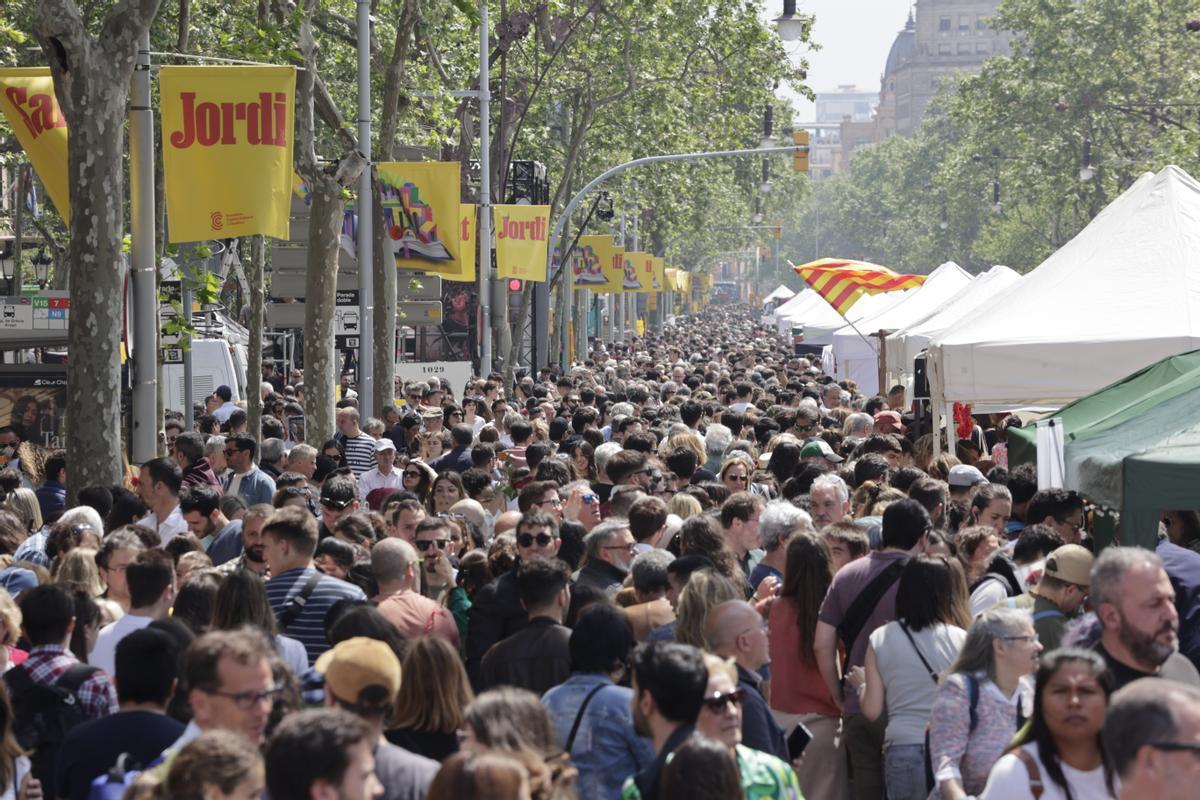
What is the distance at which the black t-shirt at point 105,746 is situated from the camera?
5414 millimetres

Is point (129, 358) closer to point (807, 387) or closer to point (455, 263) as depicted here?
point (455, 263)

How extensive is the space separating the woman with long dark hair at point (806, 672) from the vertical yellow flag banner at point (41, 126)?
7.49 m

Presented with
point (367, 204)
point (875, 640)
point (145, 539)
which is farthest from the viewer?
point (367, 204)

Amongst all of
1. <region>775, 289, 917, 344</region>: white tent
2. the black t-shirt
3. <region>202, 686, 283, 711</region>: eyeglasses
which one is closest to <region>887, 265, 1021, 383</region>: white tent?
<region>775, 289, 917, 344</region>: white tent

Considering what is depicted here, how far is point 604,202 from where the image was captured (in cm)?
4528

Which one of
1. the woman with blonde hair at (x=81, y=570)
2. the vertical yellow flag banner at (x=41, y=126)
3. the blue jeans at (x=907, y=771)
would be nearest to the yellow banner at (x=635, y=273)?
the vertical yellow flag banner at (x=41, y=126)

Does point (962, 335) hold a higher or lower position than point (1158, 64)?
lower

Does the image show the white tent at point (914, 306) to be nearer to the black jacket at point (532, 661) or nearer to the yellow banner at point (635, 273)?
the black jacket at point (532, 661)

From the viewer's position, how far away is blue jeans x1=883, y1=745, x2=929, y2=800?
267 inches

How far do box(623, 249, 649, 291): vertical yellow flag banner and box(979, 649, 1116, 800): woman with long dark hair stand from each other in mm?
44359

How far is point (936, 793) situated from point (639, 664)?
138 centimetres

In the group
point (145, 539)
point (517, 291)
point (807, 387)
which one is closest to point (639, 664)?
point (145, 539)

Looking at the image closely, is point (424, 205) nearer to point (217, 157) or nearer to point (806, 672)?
point (217, 157)

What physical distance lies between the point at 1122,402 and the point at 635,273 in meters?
41.3
